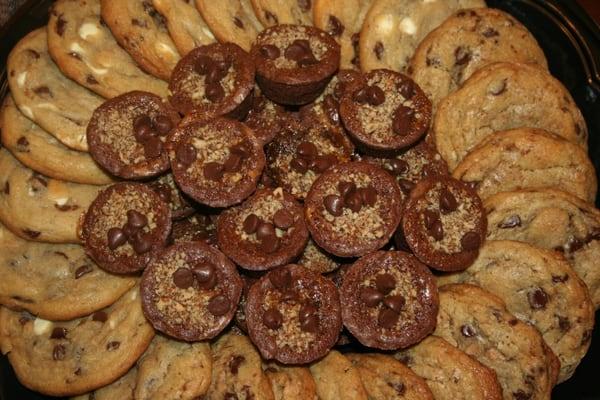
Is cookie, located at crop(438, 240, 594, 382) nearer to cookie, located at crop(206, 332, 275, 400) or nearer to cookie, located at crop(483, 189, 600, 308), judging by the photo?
cookie, located at crop(483, 189, 600, 308)

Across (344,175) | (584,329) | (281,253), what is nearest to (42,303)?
(281,253)

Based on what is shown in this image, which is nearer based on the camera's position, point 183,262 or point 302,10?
point 183,262

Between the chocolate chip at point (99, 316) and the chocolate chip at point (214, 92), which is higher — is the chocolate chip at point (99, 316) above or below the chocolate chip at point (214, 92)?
below

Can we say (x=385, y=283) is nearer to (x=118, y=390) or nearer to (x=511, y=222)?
(x=511, y=222)

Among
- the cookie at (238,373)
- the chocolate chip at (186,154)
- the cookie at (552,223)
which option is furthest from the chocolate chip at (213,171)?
the cookie at (552,223)

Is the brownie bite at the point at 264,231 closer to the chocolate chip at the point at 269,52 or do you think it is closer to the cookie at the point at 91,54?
the chocolate chip at the point at 269,52

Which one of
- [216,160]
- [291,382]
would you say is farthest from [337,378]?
[216,160]

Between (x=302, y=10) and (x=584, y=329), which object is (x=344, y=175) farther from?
(x=584, y=329)
